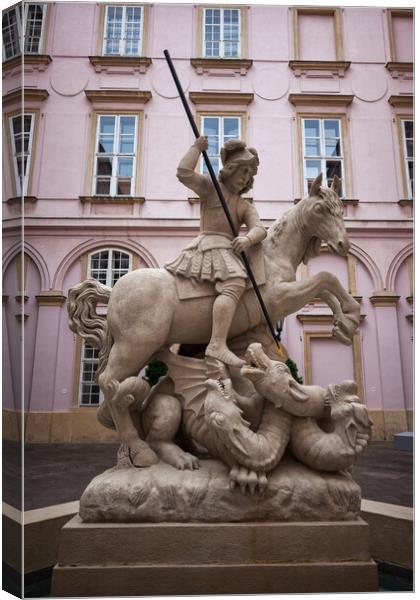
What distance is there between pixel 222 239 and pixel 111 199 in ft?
21.7

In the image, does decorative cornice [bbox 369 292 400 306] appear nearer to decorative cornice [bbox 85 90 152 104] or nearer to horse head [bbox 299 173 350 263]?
decorative cornice [bbox 85 90 152 104]

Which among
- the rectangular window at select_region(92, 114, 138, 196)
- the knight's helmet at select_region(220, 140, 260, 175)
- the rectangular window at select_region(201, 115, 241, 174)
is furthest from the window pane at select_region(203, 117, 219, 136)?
the knight's helmet at select_region(220, 140, 260, 175)

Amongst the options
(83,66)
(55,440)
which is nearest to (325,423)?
(55,440)

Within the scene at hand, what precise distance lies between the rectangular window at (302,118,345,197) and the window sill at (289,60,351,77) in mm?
810

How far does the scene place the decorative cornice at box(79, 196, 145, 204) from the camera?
8820 millimetres

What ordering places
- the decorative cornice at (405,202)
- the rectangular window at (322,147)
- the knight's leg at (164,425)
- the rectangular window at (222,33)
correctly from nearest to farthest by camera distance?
the knight's leg at (164,425) < the rectangular window at (222,33) < the decorative cornice at (405,202) < the rectangular window at (322,147)

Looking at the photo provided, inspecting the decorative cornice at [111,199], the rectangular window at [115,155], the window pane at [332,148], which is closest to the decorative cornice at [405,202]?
the window pane at [332,148]

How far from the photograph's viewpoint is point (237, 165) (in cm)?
274

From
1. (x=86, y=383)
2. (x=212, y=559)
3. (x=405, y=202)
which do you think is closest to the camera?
(x=212, y=559)

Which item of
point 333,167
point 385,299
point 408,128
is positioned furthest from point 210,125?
point 385,299

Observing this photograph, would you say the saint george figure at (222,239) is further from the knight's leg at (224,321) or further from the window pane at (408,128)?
the window pane at (408,128)

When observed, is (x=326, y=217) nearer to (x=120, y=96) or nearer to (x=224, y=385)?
(x=224, y=385)

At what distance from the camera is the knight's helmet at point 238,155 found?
8.93ft

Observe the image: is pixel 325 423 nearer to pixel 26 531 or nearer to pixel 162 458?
pixel 162 458
